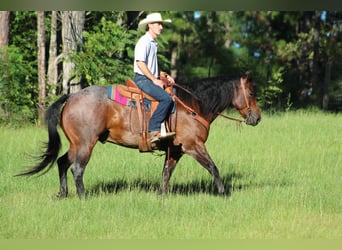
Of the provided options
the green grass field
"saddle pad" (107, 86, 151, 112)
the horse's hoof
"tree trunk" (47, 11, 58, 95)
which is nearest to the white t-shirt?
"saddle pad" (107, 86, 151, 112)

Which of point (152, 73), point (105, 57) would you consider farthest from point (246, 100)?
point (105, 57)

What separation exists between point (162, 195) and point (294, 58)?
21.8m

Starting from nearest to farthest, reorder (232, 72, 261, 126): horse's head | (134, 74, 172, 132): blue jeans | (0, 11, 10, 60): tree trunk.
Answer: (134, 74, 172, 132): blue jeans, (232, 72, 261, 126): horse's head, (0, 11, 10, 60): tree trunk

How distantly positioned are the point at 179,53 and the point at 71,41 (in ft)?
43.0

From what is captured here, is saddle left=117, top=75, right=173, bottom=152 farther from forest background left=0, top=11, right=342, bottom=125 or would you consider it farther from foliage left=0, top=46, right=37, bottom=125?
foliage left=0, top=46, right=37, bottom=125

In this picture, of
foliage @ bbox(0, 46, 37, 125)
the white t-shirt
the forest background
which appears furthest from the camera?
the forest background

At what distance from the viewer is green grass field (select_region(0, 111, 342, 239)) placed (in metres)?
7.71

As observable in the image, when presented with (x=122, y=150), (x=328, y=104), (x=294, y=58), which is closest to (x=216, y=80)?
(x=122, y=150)

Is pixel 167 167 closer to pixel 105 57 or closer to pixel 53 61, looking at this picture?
pixel 105 57

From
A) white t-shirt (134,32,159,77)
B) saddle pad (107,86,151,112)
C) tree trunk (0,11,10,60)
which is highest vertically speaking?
tree trunk (0,11,10,60)

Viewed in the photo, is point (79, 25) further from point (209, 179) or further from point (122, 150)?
point (209, 179)

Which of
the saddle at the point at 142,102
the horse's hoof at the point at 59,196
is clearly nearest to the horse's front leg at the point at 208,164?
the saddle at the point at 142,102

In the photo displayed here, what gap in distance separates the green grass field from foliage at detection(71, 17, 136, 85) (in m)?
4.06

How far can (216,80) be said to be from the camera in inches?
382
